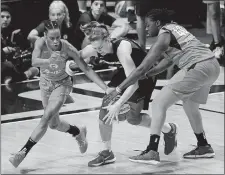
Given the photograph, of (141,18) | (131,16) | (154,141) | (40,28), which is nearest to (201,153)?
(154,141)

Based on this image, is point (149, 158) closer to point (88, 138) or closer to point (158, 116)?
point (158, 116)

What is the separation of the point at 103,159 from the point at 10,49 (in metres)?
4.03

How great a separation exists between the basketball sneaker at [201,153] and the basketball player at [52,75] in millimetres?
1124

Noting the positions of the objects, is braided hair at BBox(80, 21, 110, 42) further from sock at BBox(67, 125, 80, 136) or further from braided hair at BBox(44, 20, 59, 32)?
sock at BBox(67, 125, 80, 136)

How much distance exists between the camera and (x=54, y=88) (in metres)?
7.12

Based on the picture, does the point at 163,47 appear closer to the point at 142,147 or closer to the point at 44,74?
the point at 44,74

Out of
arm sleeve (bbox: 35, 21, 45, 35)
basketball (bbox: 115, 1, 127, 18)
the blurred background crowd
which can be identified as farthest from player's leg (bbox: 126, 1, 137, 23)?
arm sleeve (bbox: 35, 21, 45, 35)

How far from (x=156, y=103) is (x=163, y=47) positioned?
780 millimetres

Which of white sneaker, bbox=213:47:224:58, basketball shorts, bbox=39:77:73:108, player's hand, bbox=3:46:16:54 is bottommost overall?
white sneaker, bbox=213:47:224:58

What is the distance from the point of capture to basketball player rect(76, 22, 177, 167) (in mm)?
6395

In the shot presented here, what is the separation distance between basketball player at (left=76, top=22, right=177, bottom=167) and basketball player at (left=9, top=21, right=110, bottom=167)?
0.59 ft

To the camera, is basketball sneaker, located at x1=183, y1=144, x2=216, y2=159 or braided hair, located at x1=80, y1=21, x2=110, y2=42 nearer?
braided hair, located at x1=80, y1=21, x2=110, y2=42

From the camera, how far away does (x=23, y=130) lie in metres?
8.72

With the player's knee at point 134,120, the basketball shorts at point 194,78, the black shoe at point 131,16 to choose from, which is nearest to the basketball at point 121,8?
the black shoe at point 131,16
